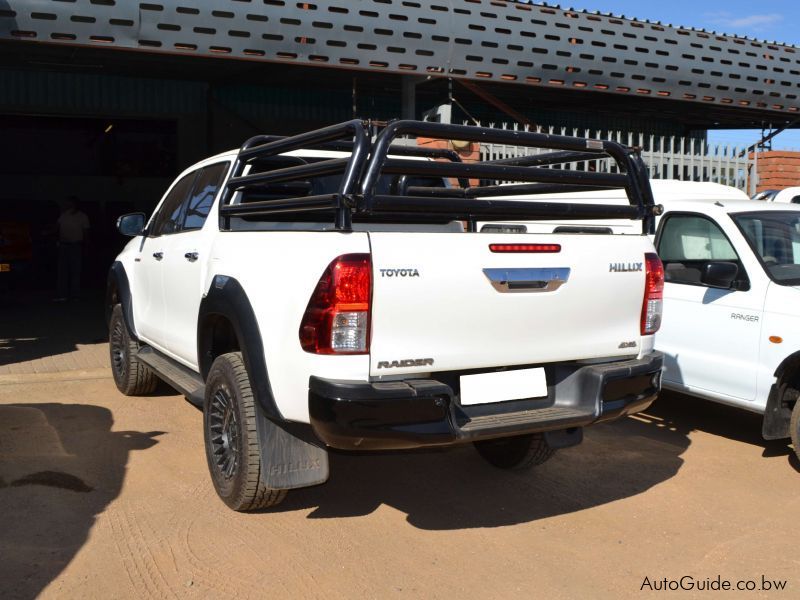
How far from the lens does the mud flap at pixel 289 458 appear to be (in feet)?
13.0

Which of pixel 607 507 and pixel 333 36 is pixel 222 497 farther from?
pixel 333 36

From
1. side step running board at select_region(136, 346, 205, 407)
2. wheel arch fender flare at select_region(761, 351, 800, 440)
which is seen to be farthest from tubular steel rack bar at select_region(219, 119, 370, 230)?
wheel arch fender flare at select_region(761, 351, 800, 440)

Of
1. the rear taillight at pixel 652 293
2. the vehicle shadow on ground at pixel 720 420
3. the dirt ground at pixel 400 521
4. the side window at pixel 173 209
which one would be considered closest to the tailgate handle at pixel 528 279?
the rear taillight at pixel 652 293

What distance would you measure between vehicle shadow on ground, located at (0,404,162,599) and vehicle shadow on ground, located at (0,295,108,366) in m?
2.73

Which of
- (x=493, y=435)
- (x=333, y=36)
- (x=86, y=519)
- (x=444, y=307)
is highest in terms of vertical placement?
(x=333, y=36)

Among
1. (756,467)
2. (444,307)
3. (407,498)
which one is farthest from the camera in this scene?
(756,467)

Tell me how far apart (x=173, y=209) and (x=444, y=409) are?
11.0ft

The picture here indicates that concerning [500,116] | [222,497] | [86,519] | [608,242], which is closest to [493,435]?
[608,242]

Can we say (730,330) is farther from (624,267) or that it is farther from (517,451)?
(624,267)

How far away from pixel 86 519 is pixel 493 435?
218 cm

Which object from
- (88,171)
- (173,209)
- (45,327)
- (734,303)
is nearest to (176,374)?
(173,209)

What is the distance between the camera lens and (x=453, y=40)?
941cm

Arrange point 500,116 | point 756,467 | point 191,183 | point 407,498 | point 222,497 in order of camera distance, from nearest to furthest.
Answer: point 222,497, point 407,498, point 756,467, point 191,183, point 500,116

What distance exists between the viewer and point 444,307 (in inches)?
142
